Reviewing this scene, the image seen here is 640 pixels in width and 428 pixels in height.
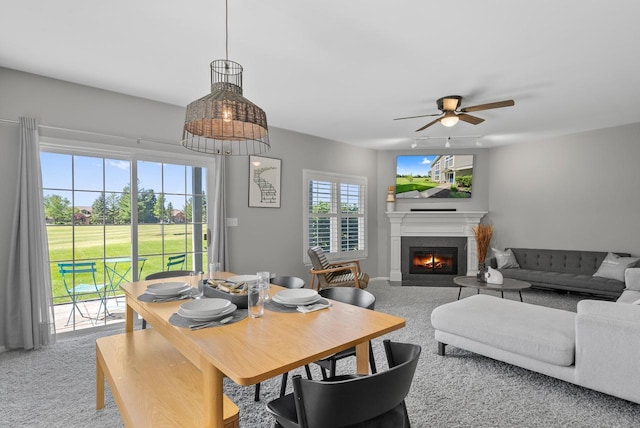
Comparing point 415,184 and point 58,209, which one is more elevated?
point 415,184

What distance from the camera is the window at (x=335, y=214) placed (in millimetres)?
5512

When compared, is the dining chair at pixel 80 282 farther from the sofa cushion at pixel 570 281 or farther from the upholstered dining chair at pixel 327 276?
the sofa cushion at pixel 570 281

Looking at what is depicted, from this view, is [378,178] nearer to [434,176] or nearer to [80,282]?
[434,176]

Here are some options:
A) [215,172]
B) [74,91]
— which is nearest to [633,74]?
[215,172]

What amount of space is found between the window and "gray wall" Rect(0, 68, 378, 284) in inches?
6.0

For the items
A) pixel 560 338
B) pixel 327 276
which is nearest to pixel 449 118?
pixel 560 338

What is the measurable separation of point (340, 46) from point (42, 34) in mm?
2192

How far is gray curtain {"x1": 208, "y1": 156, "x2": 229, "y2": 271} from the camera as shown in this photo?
420 cm

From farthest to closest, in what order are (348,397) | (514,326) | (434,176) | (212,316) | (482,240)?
(434,176), (482,240), (514,326), (212,316), (348,397)

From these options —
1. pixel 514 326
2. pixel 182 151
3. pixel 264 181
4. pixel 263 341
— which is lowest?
pixel 514 326

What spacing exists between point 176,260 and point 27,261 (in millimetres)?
1389

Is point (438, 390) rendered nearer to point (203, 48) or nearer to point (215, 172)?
point (203, 48)

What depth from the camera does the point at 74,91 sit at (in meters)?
3.35

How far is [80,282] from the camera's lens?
3508mm
